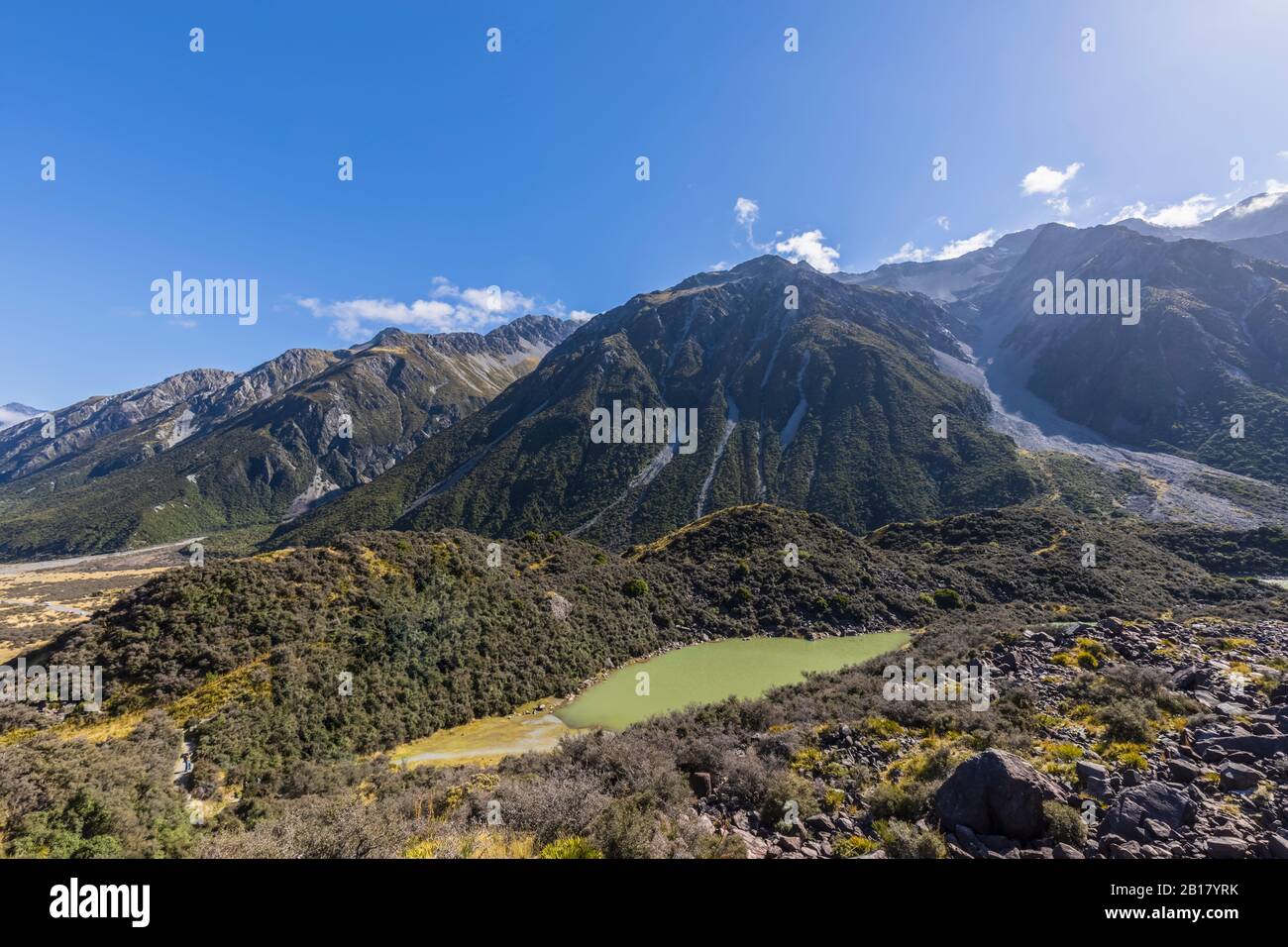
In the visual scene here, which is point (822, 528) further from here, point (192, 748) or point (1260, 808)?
point (192, 748)

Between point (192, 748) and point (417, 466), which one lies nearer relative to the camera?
point (192, 748)

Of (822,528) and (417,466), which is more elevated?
(417,466)

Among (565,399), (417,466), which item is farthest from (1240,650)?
(417,466)

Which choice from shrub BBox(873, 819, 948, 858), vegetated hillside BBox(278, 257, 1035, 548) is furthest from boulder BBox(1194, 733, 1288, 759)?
vegetated hillside BBox(278, 257, 1035, 548)

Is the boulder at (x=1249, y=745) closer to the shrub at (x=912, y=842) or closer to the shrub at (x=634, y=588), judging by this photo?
the shrub at (x=912, y=842)

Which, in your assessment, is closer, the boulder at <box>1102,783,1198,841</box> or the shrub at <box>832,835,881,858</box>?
the boulder at <box>1102,783,1198,841</box>

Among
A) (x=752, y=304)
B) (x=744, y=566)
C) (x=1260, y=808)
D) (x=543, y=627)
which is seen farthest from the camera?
(x=752, y=304)

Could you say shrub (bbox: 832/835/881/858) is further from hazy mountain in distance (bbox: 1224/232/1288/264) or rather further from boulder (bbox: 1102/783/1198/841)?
hazy mountain in distance (bbox: 1224/232/1288/264)

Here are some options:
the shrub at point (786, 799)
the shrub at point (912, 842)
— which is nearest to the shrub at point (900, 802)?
the shrub at point (912, 842)
